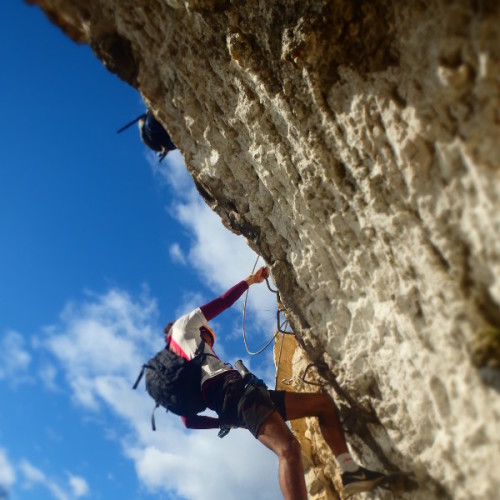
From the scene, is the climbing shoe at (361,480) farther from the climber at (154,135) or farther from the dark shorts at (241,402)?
the climber at (154,135)

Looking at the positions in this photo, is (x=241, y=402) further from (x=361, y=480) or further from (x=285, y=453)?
(x=361, y=480)

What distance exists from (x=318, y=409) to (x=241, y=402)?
971 mm

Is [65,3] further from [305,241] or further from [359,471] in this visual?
[359,471]

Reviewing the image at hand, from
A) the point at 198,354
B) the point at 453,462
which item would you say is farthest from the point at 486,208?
the point at 198,354

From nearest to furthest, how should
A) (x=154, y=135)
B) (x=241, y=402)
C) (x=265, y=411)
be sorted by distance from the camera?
(x=265, y=411)
(x=241, y=402)
(x=154, y=135)

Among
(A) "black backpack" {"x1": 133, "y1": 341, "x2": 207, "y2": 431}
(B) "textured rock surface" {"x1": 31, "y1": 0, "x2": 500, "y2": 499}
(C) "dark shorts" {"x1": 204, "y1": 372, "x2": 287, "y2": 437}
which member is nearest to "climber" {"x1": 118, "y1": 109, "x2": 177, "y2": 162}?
(B) "textured rock surface" {"x1": 31, "y1": 0, "x2": 500, "y2": 499}

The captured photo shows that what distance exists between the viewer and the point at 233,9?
5082 millimetres

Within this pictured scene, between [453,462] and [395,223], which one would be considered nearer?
[453,462]

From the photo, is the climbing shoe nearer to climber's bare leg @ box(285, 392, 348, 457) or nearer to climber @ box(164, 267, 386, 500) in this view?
climber @ box(164, 267, 386, 500)

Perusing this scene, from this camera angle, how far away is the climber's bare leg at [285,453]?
4.83 m

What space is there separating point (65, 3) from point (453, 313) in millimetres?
5199

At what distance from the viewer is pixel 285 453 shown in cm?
498

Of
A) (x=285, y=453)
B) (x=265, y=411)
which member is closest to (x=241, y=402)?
(x=265, y=411)

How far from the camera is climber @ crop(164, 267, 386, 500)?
4824mm
